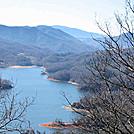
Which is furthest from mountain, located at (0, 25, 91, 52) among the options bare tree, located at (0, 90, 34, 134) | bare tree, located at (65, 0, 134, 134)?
bare tree, located at (65, 0, 134, 134)

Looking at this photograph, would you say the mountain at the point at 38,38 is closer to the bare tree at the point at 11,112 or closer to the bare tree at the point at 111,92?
the bare tree at the point at 11,112

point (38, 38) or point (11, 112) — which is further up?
point (38, 38)

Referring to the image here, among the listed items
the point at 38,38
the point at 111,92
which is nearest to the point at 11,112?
the point at 111,92

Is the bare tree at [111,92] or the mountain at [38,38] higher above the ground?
the mountain at [38,38]

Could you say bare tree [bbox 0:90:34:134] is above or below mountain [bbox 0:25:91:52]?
below

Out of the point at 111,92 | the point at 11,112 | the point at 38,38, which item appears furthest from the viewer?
the point at 38,38

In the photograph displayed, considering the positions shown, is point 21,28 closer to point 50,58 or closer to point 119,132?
point 50,58

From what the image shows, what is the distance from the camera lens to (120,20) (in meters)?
2.65

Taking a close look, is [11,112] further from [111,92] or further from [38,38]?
[38,38]

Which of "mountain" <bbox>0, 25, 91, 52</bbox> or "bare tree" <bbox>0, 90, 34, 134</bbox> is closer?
"bare tree" <bbox>0, 90, 34, 134</bbox>

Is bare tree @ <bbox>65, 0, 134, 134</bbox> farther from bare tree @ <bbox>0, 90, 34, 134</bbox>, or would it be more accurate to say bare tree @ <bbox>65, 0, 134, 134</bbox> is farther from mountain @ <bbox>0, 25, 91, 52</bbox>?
mountain @ <bbox>0, 25, 91, 52</bbox>

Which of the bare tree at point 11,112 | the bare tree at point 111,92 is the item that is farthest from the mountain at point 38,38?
the bare tree at point 111,92

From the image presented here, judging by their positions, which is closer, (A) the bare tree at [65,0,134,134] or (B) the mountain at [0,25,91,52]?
(A) the bare tree at [65,0,134,134]

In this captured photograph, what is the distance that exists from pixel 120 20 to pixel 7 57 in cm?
6757
